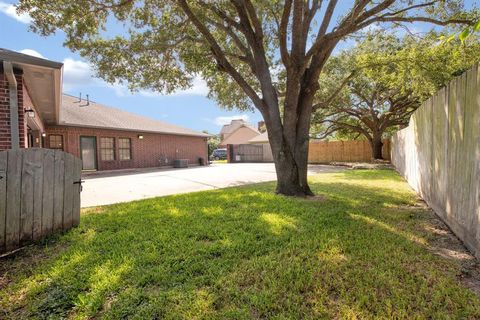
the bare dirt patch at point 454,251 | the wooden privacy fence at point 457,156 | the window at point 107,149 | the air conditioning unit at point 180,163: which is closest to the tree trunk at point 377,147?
the air conditioning unit at point 180,163

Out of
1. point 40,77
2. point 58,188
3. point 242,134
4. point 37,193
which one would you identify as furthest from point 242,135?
point 37,193

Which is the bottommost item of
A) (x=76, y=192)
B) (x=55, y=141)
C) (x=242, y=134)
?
(x=76, y=192)

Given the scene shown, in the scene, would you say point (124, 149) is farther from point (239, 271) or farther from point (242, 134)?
point (242, 134)

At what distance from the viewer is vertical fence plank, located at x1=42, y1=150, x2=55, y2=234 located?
3.49 meters

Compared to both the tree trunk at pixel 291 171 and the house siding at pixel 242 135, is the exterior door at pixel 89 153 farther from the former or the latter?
the house siding at pixel 242 135

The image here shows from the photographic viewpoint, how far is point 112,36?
734 cm

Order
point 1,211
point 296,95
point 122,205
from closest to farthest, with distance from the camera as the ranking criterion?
point 1,211 < point 122,205 < point 296,95

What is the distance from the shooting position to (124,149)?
54.0ft

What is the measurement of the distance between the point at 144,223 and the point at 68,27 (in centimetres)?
563

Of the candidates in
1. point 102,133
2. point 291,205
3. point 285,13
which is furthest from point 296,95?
point 102,133

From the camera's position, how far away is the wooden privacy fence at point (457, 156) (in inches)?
112

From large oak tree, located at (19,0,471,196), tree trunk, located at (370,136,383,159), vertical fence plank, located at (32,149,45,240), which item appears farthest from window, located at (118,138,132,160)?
tree trunk, located at (370,136,383,159)

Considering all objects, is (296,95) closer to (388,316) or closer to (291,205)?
(291,205)

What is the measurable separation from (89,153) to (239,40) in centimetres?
1209
